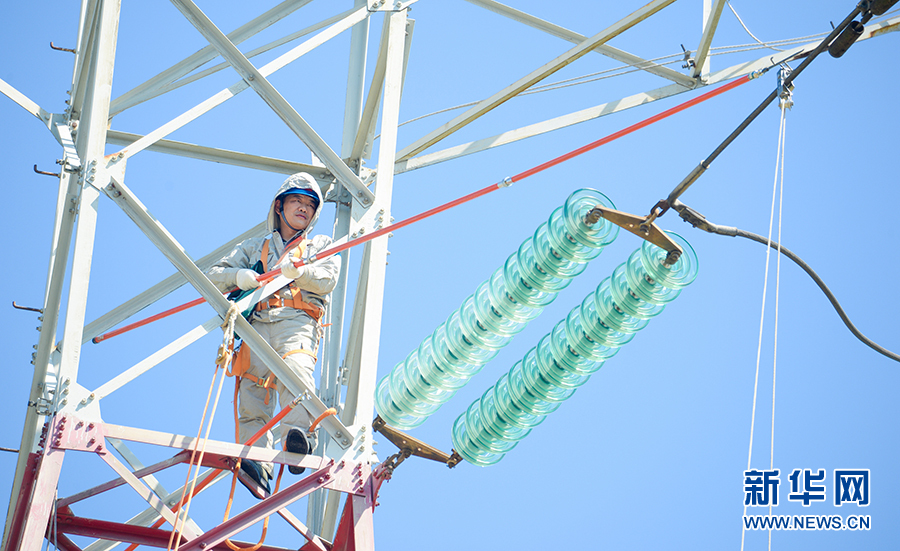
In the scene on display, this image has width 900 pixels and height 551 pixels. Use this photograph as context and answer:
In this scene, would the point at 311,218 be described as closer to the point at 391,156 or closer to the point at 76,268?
the point at 391,156

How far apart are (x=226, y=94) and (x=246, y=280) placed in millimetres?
1316

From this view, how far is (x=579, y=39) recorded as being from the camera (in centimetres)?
963

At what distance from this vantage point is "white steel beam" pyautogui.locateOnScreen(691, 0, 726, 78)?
8391 mm

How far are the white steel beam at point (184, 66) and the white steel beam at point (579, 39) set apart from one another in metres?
1.83

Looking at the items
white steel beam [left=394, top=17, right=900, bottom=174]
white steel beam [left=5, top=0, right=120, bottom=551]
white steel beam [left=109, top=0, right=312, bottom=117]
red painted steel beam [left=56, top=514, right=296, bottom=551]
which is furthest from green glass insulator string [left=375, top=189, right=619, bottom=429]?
white steel beam [left=109, top=0, right=312, bottom=117]

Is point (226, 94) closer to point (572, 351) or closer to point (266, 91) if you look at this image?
point (266, 91)

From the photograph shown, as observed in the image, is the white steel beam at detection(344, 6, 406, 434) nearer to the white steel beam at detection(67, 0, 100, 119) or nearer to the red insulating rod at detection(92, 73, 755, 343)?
the red insulating rod at detection(92, 73, 755, 343)

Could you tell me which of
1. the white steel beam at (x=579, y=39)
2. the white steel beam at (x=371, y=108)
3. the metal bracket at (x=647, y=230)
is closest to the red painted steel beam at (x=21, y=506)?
the white steel beam at (x=371, y=108)

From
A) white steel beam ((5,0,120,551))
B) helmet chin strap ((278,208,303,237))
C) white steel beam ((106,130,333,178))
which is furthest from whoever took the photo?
white steel beam ((106,130,333,178))

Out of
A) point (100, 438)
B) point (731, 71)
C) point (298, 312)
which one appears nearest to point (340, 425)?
point (298, 312)

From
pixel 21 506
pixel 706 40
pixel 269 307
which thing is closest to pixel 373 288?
pixel 269 307

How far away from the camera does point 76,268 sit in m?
6.30

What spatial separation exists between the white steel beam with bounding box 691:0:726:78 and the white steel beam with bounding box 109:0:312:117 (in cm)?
341

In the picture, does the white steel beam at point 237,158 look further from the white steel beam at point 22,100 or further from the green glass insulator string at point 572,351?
the green glass insulator string at point 572,351
